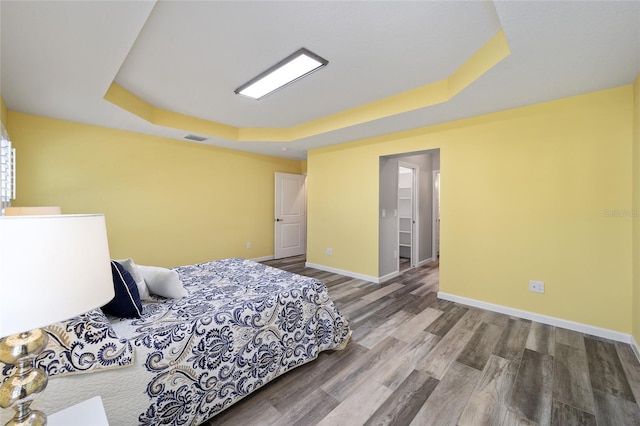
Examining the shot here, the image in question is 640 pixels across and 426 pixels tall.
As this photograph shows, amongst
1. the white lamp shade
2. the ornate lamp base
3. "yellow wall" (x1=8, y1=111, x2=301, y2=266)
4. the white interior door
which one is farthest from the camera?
the white interior door

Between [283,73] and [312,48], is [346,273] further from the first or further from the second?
[312,48]

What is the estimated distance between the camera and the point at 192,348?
4.78ft

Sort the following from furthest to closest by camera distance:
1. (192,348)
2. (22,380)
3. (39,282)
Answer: (192,348) → (22,380) → (39,282)

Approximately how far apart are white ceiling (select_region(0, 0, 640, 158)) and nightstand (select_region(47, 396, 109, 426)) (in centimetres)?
197

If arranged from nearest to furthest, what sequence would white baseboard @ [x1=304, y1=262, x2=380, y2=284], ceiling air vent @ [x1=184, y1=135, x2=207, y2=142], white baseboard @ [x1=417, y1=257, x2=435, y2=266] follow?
ceiling air vent @ [x1=184, y1=135, x2=207, y2=142] → white baseboard @ [x1=304, y1=262, x2=380, y2=284] → white baseboard @ [x1=417, y1=257, x2=435, y2=266]

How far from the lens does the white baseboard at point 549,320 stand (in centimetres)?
238

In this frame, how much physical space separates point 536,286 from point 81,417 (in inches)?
146

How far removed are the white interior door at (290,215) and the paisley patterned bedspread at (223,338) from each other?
3418mm

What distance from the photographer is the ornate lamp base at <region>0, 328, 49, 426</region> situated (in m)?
0.73

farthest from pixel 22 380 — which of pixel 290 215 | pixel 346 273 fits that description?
pixel 290 215

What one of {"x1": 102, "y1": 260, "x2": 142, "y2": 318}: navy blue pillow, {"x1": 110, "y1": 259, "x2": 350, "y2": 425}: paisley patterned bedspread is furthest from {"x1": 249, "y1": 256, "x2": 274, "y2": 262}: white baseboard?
{"x1": 102, "y1": 260, "x2": 142, "y2": 318}: navy blue pillow

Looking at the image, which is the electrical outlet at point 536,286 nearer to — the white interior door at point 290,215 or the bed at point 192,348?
the bed at point 192,348

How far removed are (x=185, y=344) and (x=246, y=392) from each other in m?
0.56

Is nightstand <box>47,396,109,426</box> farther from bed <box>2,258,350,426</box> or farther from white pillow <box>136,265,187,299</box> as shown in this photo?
white pillow <box>136,265,187,299</box>
